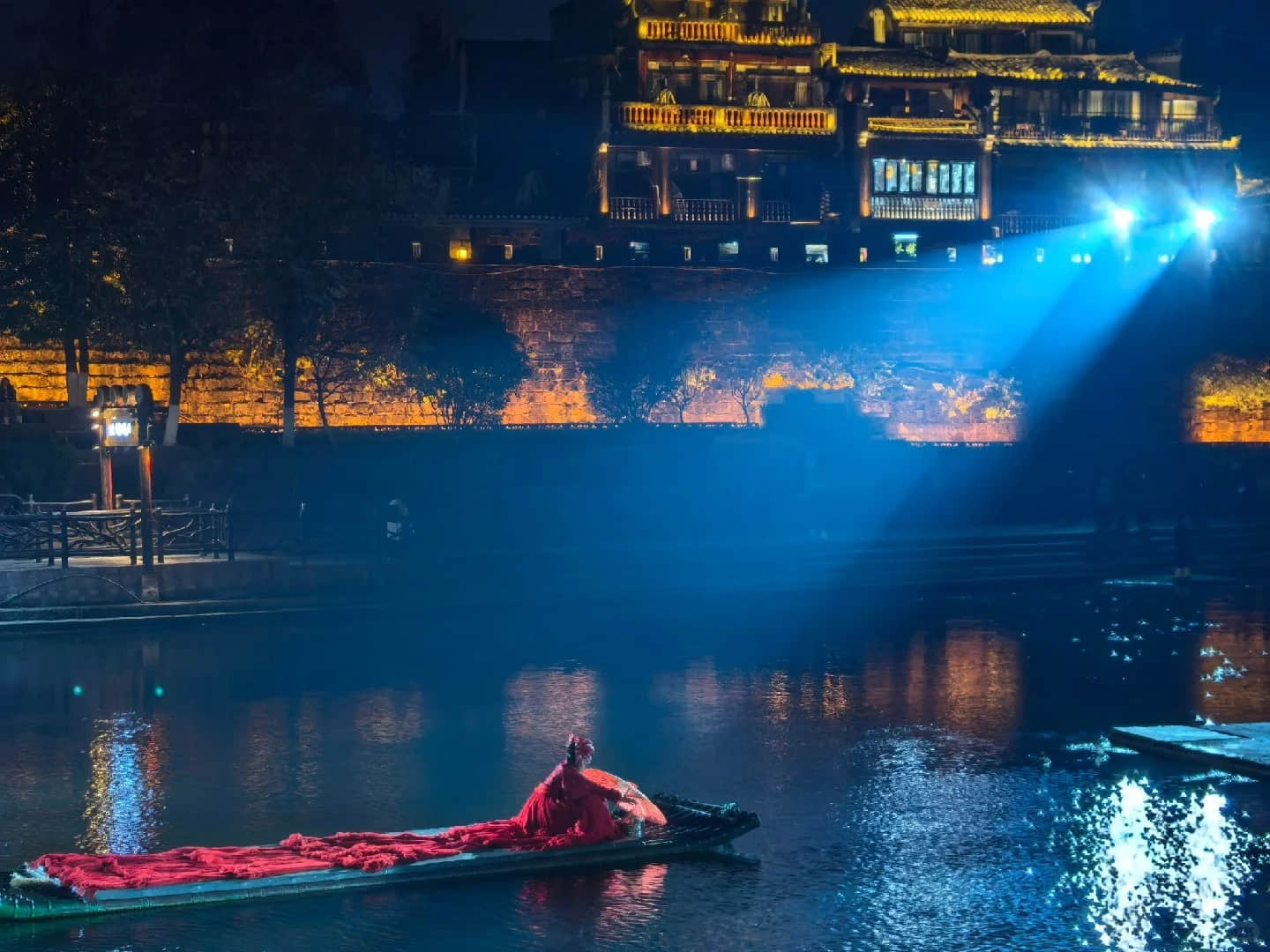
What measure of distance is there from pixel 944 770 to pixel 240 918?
18.6ft

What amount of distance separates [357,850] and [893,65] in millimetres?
50419

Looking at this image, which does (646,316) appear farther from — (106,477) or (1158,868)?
(1158,868)

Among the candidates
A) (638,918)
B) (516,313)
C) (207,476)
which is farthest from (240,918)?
(516,313)

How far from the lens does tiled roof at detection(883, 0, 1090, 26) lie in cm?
5972

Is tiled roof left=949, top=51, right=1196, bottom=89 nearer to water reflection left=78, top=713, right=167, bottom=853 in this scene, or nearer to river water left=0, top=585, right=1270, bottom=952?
river water left=0, top=585, right=1270, bottom=952

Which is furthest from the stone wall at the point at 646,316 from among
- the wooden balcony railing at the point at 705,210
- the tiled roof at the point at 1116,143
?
the tiled roof at the point at 1116,143

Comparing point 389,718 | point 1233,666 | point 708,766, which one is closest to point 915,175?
point 1233,666

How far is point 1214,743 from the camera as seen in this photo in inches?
490

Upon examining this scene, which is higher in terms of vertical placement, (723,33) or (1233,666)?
(723,33)

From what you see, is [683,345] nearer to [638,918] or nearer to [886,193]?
[886,193]

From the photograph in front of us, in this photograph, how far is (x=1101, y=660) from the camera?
17484 millimetres

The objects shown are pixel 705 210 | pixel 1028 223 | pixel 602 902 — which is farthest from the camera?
pixel 1028 223

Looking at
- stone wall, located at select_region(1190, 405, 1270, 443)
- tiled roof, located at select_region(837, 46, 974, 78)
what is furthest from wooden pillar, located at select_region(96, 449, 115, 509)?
tiled roof, located at select_region(837, 46, 974, 78)

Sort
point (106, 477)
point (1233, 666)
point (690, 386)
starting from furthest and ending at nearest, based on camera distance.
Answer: point (690, 386) → point (106, 477) → point (1233, 666)
